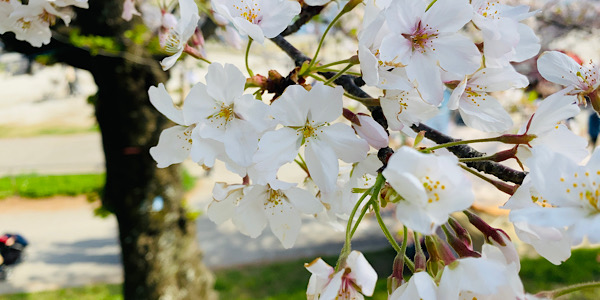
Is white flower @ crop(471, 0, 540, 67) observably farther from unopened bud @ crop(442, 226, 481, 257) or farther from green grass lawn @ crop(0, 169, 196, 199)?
green grass lawn @ crop(0, 169, 196, 199)

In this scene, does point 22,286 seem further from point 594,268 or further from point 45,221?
point 594,268

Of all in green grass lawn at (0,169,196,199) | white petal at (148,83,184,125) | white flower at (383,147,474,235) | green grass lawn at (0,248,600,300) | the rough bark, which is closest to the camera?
white flower at (383,147,474,235)

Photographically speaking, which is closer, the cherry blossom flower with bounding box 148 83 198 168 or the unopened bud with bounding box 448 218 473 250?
the unopened bud with bounding box 448 218 473 250

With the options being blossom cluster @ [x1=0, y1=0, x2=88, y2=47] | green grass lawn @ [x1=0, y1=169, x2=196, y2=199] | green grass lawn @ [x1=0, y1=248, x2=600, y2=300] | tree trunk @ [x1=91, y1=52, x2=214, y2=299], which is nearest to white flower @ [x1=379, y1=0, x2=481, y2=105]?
blossom cluster @ [x1=0, y1=0, x2=88, y2=47]

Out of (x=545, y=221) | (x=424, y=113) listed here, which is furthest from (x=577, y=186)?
(x=424, y=113)

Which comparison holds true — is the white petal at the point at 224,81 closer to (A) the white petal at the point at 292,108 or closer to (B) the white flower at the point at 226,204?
(A) the white petal at the point at 292,108

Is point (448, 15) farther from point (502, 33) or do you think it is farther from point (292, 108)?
point (292, 108)
